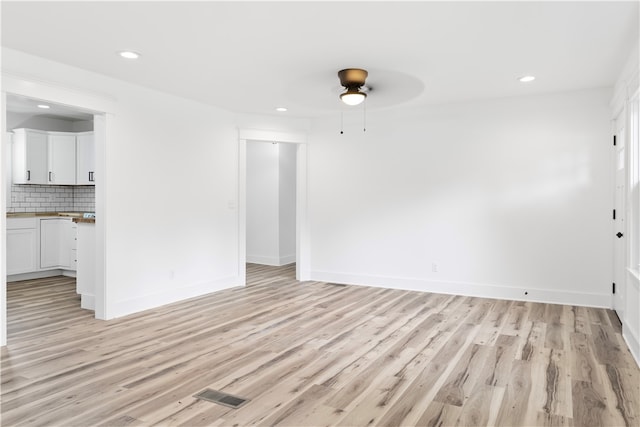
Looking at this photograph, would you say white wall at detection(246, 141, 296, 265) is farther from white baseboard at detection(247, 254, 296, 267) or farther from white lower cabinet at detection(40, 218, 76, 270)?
white lower cabinet at detection(40, 218, 76, 270)

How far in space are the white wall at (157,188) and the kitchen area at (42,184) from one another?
2.01m

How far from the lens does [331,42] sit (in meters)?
3.40

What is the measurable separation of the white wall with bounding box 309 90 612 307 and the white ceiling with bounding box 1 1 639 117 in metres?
0.57

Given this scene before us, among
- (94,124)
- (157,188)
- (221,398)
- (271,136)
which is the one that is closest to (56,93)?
(94,124)

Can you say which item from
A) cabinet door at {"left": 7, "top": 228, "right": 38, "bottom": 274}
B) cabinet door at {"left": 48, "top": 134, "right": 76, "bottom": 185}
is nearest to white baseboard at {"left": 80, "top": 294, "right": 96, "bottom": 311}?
cabinet door at {"left": 7, "top": 228, "right": 38, "bottom": 274}

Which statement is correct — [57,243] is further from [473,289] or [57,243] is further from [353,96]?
[473,289]

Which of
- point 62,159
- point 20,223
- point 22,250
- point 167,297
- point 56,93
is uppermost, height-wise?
point 56,93

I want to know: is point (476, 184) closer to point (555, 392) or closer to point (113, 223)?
point (555, 392)

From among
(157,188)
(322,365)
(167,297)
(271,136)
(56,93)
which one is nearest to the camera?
(322,365)

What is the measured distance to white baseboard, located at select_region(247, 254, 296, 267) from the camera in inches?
314

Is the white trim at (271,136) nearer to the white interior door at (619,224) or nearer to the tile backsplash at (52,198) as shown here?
the tile backsplash at (52,198)

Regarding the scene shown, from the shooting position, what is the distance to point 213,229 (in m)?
5.71

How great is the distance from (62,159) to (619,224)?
25.2 ft

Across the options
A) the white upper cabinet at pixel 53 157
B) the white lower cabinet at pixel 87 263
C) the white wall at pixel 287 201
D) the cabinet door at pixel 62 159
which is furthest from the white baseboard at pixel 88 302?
the white wall at pixel 287 201
